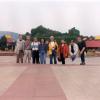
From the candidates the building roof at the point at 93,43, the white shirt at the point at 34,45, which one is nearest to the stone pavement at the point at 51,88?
the white shirt at the point at 34,45

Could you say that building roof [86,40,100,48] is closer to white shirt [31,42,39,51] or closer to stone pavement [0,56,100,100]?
white shirt [31,42,39,51]

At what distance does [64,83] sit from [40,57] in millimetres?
11267

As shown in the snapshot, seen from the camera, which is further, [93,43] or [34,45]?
[93,43]

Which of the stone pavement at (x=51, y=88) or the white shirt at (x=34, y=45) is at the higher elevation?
the white shirt at (x=34, y=45)

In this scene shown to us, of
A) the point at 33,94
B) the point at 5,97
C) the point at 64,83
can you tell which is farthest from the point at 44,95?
the point at 64,83

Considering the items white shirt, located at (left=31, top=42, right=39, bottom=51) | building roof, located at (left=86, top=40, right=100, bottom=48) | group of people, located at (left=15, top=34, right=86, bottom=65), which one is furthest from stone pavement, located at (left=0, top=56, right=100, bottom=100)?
building roof, located at (left=86, top=40, right=100, bottom=48)

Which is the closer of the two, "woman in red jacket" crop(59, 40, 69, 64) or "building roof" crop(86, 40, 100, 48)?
"woman in red jacket" crop(59, 40, 69, 64)

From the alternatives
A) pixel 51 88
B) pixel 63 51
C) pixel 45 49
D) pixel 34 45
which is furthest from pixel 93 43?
pixel 51 88

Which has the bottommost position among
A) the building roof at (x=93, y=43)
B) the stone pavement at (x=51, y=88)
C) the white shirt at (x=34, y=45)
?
the stone pavement at (x=51, y=88)

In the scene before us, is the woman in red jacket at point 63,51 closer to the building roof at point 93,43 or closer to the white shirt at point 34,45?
the white shirt at point 34,45

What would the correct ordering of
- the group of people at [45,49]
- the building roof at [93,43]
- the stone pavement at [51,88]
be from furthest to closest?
the building roof at [93,43], the group of people at [45,49], the stone pavement at [51,88]

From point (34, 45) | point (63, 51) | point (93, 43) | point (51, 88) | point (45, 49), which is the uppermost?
point (34, 45)

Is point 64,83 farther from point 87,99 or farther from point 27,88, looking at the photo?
point 87,99

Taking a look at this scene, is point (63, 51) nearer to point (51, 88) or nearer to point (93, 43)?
point (51, 88)
